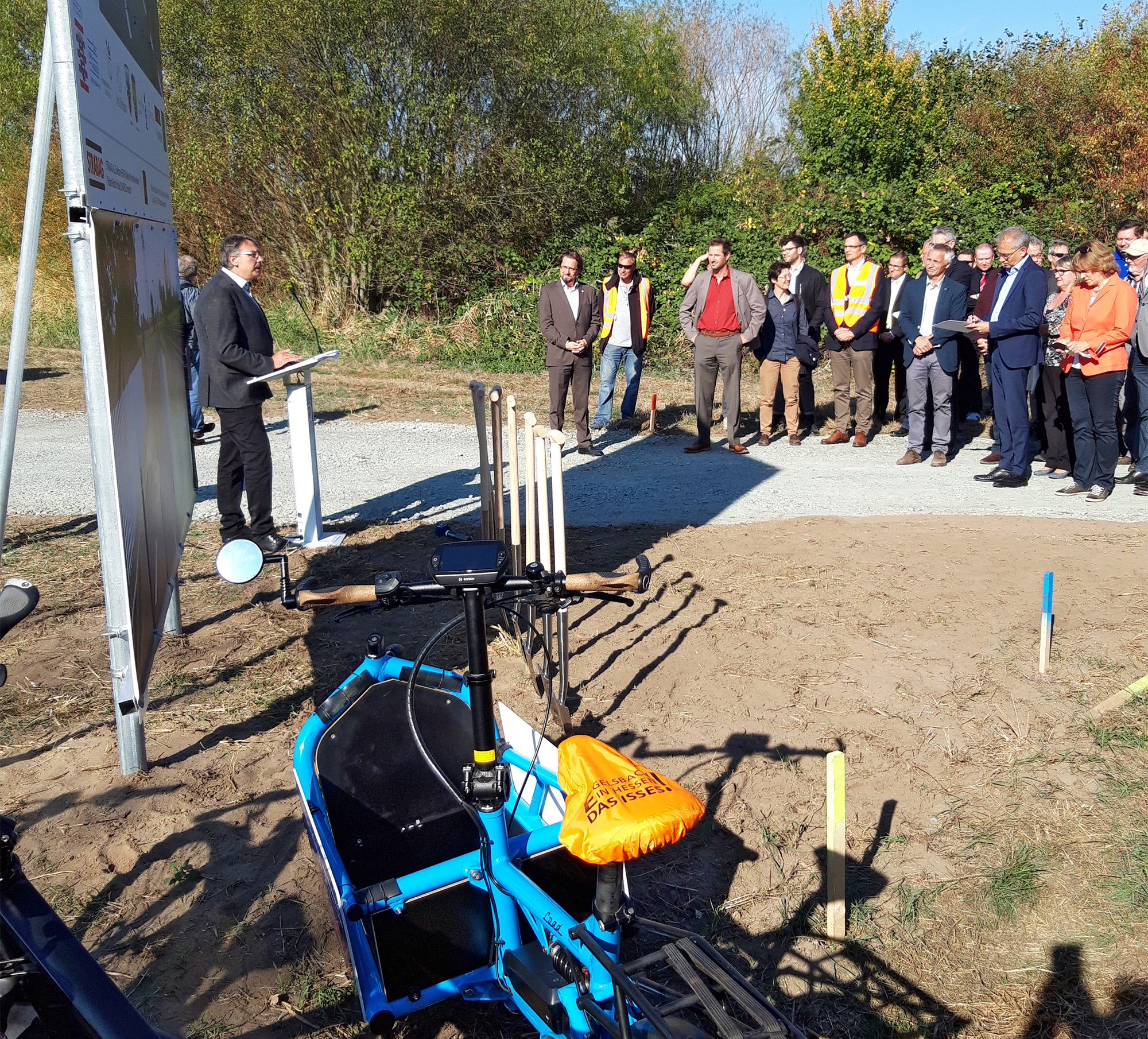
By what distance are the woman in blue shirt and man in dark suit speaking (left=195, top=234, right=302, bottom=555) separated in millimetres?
5824

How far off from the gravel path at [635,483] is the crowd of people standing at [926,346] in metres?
0.33

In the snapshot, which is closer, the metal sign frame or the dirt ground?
the dirt ground

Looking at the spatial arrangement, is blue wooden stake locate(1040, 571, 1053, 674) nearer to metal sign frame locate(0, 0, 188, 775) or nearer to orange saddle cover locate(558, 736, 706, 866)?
orange saddle cover locate(558, 736, 706, 866)

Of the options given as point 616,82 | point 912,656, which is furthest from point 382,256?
point 912,656

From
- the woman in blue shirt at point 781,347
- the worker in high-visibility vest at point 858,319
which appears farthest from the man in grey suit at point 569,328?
the worker in high-visibility vest at point 858,319

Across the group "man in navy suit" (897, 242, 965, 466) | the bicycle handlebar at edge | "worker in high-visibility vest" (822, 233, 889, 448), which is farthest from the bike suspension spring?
"worker in high-visibility vest" (822, 233, 889, 448)

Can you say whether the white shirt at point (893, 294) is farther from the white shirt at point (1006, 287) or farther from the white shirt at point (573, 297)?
the white shirt at point (573, 297)

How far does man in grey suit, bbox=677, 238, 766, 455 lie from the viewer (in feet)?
34.1

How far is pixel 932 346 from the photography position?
9641mm

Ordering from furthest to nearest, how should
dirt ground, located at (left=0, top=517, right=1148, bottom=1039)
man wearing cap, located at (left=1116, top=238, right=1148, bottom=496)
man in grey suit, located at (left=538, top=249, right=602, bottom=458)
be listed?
1. man in grey suit, located at (left=538, top=249, right=602, bottom=458)
2. man wearing cap, located at (left=1116, top=238, right=1148, bottom=496)
3. dirt ground, located at (left=0, top=517, right=1148, bottom=1039)

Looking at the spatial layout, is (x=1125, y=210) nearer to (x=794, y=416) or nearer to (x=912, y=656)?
(x=794, y=416)

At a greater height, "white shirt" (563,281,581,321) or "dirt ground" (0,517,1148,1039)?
"white shirt" (563,281,581,321)

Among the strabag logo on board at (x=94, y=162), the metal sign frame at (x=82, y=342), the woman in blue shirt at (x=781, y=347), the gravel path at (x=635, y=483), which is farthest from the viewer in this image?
the woman in blue shirt at (x=781, y=347)

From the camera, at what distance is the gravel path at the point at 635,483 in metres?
8.32
